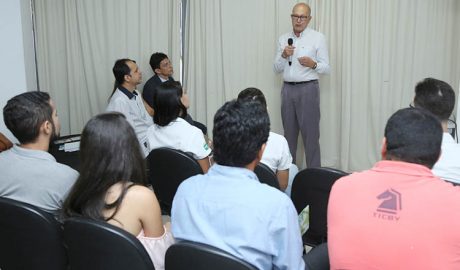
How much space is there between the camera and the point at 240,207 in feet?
→ 4.40

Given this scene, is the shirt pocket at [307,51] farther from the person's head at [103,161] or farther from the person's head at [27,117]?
the person's head at [103,161]

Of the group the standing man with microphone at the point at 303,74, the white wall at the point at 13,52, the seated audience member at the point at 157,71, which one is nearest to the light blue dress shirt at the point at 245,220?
the standing man with microphone at the point at 303,74

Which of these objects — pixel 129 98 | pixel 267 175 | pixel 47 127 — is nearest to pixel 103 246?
pixel 47 127

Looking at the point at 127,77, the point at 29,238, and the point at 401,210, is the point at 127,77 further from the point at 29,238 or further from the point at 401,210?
the point at 401,210

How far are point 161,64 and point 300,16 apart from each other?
150 centimetres

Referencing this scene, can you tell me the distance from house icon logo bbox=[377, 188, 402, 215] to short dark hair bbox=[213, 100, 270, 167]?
43 centimetres

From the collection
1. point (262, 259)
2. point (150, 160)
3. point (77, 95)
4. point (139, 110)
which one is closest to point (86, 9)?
point (77, 95)

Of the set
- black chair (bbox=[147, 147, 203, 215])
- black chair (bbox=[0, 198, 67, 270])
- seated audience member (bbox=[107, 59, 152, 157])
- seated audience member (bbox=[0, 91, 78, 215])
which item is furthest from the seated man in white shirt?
seated audience member (bbox=[107, 59, 152, 157])

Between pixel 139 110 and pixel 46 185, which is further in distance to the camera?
pixel 139 110

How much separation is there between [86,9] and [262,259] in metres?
4.53

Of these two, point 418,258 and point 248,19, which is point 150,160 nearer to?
point 418,258

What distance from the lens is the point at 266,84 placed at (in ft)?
16.0

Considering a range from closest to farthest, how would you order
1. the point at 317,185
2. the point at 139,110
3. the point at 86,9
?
the point at 317,185 → the point at 139,110 → the point at 86,9

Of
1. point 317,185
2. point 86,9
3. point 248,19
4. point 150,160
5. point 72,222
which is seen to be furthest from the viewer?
point 86,9
